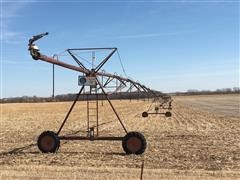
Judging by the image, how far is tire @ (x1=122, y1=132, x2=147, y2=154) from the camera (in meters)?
14.3

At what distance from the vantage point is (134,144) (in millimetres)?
14398

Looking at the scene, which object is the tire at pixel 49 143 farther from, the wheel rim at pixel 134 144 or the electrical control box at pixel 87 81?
the wheel rim at pixel 134 144

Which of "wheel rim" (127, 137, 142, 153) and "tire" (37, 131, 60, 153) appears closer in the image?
"wheel rim" (127, 137, 142, 153)

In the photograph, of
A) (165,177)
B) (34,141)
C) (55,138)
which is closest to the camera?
(165,177)

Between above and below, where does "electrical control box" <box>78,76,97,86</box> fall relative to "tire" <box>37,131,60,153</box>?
above

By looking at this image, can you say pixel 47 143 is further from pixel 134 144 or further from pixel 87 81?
pixel 134 144

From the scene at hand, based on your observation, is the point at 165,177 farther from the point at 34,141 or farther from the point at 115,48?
the point at 34,141

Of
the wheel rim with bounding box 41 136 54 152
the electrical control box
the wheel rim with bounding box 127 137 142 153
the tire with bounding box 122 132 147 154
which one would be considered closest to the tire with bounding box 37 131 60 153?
the wheel rim with bounding box 41 136 54 152

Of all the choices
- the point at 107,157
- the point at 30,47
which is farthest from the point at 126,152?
the point at 30,47

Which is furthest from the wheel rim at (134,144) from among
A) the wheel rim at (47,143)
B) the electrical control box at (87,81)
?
the wheel rim at (47,143)

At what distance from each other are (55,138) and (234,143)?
7.10m

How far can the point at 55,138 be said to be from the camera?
15.0m

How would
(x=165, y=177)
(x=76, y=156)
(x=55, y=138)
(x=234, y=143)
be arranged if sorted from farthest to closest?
(x=234, y=143) → (x=55, y=138) → (x=76, y=156) → (x=165, y=177)

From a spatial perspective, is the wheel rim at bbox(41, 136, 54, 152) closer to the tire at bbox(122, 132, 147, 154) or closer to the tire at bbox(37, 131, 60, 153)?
the tire at bbox(37, 131, 60, 153)
